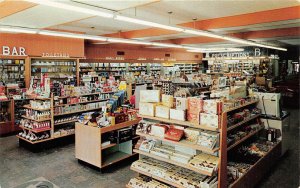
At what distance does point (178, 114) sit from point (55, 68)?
8.61 meters

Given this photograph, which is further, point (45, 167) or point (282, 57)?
point (282, 57)

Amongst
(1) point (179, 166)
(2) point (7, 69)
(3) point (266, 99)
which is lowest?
(1) point (179, 166)

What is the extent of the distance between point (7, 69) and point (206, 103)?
8886mm

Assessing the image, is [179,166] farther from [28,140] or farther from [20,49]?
[20,49]

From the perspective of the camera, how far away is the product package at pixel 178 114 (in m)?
4.15

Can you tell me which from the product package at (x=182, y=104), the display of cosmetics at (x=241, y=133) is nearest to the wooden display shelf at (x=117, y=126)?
the product package at (x=182, y=104)

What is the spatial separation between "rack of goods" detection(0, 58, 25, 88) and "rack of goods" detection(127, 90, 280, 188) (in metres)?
7.45

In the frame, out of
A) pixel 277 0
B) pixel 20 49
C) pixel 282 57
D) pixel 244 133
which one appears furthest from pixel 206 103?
pixel 282 57

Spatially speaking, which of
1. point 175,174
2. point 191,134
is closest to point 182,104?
point 191,134

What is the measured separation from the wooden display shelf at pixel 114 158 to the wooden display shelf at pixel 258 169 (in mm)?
2734

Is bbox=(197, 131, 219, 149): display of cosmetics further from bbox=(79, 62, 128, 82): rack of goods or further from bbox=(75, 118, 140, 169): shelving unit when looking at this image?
bbox=(79, 62, 128, 82): rack of goods

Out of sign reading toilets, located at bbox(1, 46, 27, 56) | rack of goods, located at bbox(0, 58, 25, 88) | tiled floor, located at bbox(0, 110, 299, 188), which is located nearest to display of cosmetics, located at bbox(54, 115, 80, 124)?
tiled floor, located at bbox(0, 110, 299, 188)

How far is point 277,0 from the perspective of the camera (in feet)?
20.4

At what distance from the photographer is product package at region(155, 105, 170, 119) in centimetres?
432
